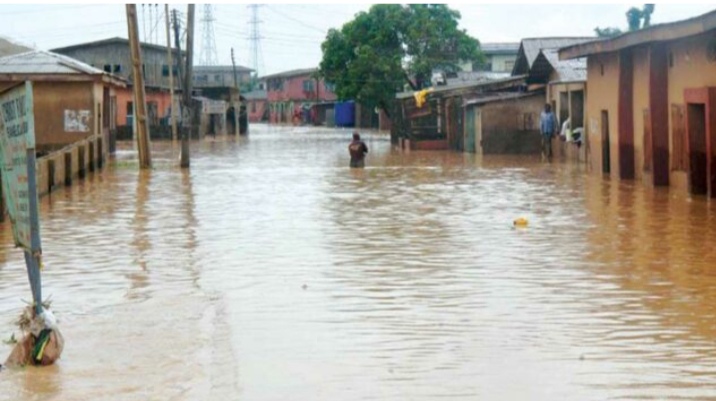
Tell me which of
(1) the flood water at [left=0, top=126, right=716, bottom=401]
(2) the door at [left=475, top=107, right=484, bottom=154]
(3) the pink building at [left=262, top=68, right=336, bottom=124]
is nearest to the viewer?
(1) the flood water at [left=0, top=126, right=716, bottom=401]

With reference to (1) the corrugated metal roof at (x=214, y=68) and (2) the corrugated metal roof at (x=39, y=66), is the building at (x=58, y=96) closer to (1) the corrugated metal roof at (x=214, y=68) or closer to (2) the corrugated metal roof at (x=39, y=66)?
(2) the corrugated metal roof at (x=39, y=66)

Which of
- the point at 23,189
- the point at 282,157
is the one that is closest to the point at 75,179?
the point at 282,157

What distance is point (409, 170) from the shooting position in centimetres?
3697

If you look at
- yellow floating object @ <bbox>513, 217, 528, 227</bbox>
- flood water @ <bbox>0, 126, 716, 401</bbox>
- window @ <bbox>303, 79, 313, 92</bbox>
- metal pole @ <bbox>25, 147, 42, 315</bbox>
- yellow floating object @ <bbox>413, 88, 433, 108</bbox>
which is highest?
window @ <bbox>303, 79, 313, 92</bbox>

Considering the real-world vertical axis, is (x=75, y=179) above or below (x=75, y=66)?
below

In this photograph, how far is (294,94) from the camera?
477 feet

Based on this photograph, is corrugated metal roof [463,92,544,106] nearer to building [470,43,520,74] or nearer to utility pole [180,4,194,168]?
utility pole [180,4,194,168]

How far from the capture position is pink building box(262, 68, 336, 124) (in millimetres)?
135500

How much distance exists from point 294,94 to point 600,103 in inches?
4421

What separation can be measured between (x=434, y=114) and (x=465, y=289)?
4330 cm

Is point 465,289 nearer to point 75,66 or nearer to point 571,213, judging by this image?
point 571,213

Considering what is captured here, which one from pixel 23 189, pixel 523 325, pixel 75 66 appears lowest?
pixel 523 325

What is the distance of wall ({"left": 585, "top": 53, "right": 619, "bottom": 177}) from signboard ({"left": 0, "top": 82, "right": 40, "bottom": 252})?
73.8ft

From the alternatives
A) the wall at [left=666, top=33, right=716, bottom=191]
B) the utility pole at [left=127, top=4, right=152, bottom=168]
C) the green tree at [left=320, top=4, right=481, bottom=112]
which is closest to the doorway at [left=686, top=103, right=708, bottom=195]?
the wall at [left=666, top=33, right=716, bottom=191]
